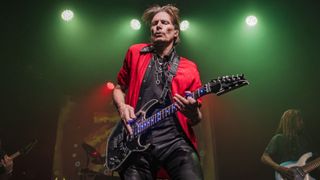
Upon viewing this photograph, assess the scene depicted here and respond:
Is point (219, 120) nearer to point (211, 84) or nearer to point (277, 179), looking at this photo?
point (277, 179)

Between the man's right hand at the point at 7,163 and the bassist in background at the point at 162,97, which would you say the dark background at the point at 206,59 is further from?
the bassist in background at the point at 162,97

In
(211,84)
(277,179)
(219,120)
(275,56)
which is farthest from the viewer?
(219,120)

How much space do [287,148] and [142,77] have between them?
5.36 metres

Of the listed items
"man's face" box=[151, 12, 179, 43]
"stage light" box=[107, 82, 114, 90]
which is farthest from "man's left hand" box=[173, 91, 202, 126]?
"stage light" box=[107, 82, 114, 90]

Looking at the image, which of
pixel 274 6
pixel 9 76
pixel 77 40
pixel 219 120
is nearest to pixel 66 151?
pixel 9 76

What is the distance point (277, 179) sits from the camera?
22.7ft

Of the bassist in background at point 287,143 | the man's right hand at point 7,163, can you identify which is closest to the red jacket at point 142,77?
the bassist in background at point 287,143

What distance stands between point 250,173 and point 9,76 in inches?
279

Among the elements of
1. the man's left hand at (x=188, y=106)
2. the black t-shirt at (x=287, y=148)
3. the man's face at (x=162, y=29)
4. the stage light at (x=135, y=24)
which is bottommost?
the black t-shirt at (x=287, y=148)

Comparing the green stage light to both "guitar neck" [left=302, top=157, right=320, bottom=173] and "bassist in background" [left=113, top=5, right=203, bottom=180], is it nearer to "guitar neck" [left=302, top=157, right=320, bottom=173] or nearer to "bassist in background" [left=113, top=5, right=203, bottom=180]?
"bassist in background" [left=113, top=5, right=203, bottom=180]

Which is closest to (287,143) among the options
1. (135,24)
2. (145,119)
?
(135,24)

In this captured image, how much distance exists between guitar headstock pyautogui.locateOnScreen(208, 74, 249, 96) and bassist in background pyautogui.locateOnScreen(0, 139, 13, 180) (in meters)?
6.87

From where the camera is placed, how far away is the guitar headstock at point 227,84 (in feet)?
8.73

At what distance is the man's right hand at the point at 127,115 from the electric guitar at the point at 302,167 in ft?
16.1
